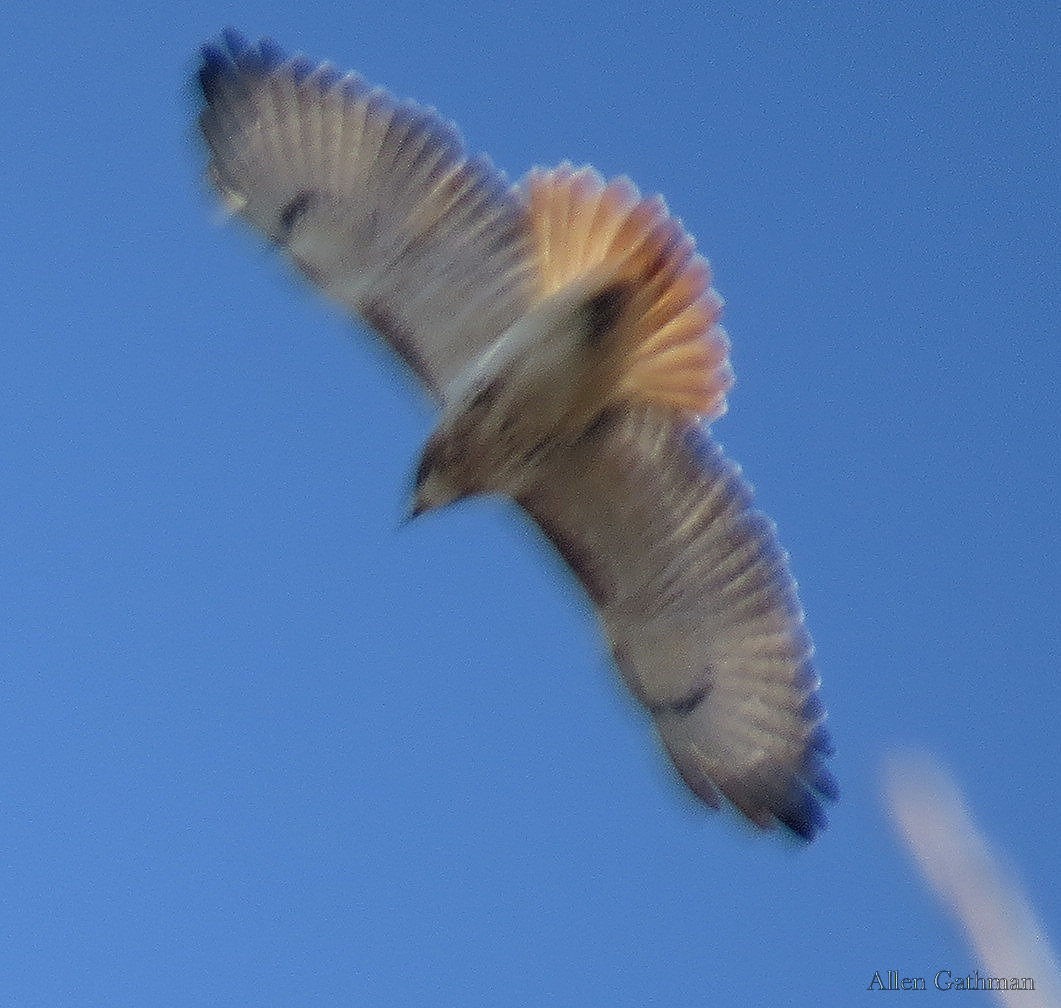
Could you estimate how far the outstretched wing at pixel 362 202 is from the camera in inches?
304

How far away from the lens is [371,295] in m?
7.98

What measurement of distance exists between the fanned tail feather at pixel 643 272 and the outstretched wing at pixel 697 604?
0.78ft

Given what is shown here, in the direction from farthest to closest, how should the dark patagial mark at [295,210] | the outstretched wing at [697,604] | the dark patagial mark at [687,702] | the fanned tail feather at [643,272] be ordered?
the dark patagial mark at [295,210] → the dark patagial mark at [687,702] → the outstretched wing at [697,604] → the fanned tail feather at [643,272]

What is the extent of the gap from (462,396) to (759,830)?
1.82 meters

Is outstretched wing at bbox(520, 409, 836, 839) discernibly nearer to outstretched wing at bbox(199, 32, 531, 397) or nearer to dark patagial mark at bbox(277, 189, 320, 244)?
outstretched wing at bbox(199, 32, 531, 397)

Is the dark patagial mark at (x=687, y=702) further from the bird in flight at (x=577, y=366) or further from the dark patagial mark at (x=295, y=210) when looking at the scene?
the dark patagial mark at (x=295, y=210)

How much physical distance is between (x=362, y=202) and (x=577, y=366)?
3.46 ft

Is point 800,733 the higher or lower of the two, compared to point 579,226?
lower

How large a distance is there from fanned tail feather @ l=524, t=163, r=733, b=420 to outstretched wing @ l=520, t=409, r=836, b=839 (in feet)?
0.78

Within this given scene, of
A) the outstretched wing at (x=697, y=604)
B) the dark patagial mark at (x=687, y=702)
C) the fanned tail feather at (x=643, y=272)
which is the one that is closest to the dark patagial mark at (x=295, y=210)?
the fanned tail feather at (x=643, y=272)

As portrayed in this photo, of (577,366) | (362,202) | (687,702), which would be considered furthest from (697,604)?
(362,202)

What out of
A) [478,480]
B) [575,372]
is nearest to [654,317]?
[575,372]

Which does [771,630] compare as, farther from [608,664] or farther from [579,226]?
[579,226]

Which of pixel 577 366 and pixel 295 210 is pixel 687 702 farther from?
pixel 295 210
